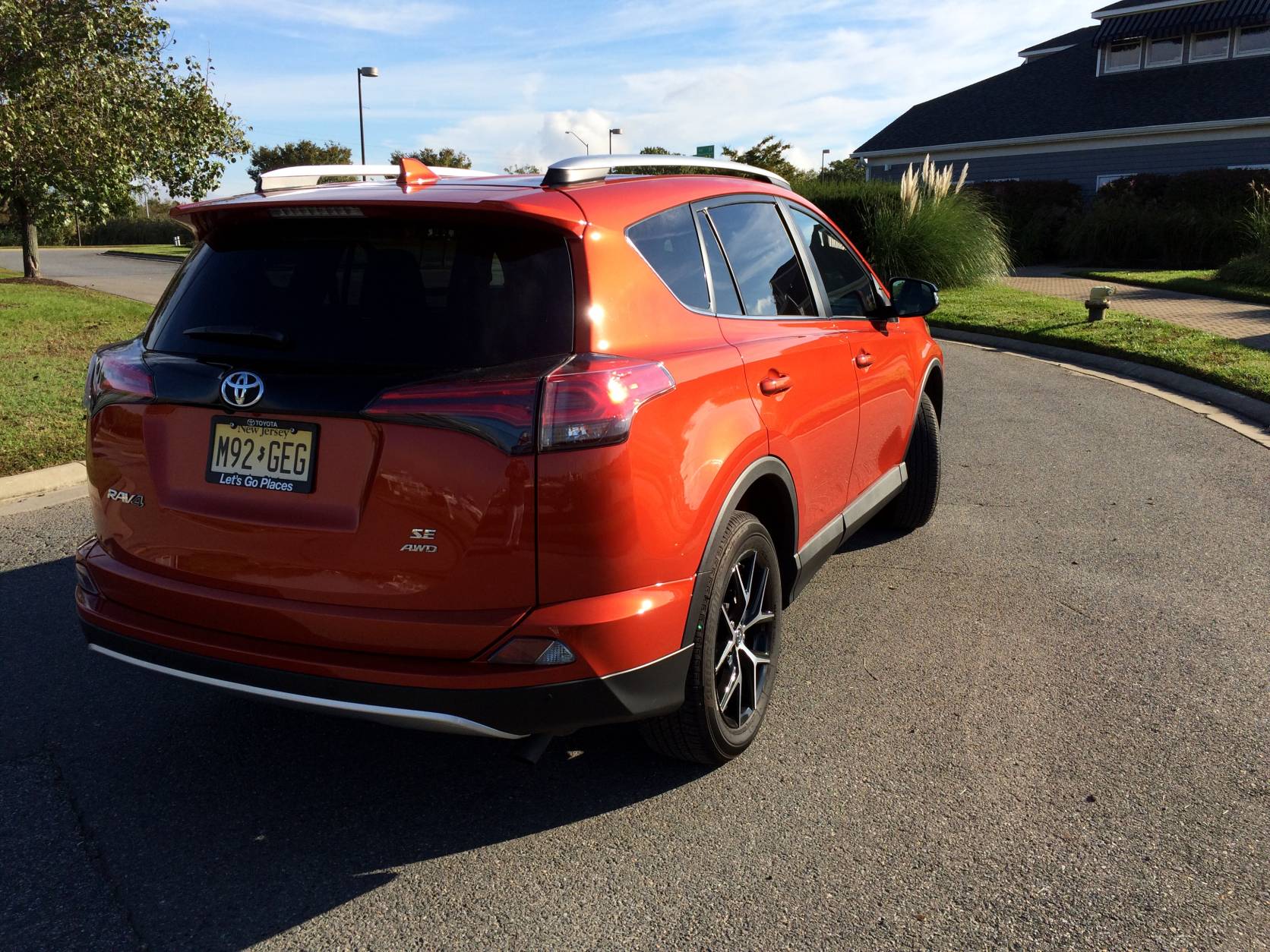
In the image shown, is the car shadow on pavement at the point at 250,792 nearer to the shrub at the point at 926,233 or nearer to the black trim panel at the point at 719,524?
the black trim panel at the point at 719,524

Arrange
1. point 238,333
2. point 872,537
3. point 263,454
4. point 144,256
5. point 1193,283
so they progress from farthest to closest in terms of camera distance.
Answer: point 144,256
point 1193,283
point 872,537
point 238,333
point 263,454

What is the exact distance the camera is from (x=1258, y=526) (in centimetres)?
593

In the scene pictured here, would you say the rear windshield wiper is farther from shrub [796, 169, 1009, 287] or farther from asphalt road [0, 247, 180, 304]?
asphalt road [0, 247, 180, 304]

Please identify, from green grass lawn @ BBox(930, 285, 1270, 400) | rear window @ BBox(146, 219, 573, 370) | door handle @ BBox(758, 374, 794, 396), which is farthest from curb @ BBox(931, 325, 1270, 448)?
rear window @ BBox(146, 219, 573, 370)

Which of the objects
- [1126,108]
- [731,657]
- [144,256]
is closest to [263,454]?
[731,657]

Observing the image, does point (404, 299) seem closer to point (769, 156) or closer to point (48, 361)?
point (48, 361)

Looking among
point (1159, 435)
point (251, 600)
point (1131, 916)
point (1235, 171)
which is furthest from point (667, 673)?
point (1235, 171)

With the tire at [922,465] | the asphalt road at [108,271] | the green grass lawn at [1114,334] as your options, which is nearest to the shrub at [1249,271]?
the green grass lawn at [1114,334]

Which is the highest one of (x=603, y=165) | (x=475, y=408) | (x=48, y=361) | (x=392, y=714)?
(x=603, y=165)

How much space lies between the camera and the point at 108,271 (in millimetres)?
28578

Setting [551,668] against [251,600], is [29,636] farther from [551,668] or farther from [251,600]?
[551,668]

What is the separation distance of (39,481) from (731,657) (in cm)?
502

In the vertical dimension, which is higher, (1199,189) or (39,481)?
(1199,189)

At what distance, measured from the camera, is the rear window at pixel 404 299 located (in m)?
2.74
